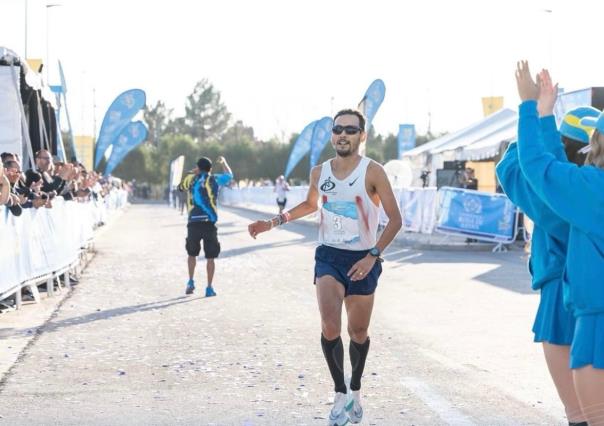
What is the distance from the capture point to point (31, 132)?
58.7 ft

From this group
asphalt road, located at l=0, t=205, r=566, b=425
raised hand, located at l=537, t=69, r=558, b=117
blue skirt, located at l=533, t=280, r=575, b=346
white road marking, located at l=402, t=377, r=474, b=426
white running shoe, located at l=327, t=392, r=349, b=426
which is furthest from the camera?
asphalt road, located at l=0, t=205, r=566, b=425

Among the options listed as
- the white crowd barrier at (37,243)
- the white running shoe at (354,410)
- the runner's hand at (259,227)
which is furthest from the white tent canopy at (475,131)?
the white running shoe at (354,410)

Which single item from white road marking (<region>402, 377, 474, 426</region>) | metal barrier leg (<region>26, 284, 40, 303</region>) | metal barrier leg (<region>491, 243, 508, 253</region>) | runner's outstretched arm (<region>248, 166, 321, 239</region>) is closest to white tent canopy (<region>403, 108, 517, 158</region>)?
metal barrier leg (<region>491, 243, 508, 253</region>)

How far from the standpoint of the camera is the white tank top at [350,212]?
6.38 m

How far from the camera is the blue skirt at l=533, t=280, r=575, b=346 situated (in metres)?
4.03

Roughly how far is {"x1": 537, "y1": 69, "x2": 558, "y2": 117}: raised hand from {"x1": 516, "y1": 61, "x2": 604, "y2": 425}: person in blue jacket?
0.48 ft

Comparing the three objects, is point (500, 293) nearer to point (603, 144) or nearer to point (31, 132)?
point (31, 132)

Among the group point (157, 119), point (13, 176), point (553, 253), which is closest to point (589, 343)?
point (553, 253)

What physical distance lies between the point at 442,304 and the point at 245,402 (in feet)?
20.3

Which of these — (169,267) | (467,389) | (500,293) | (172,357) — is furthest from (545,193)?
(169,267)

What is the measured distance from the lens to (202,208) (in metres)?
14.0

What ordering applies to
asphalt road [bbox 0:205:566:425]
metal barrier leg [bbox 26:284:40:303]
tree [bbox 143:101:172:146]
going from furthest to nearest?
tree [bbox 143:101:172:146]
metal barrier leg [bbox 26:284:40:303]
asphalt road [bbox 0:205:566:425]

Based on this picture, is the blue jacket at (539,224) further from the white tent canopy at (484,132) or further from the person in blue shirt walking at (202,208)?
the white tent canopy at (484,132)

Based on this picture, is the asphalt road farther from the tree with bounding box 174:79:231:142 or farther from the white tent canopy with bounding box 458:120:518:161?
the tree with bounding box 174:79:231:142
